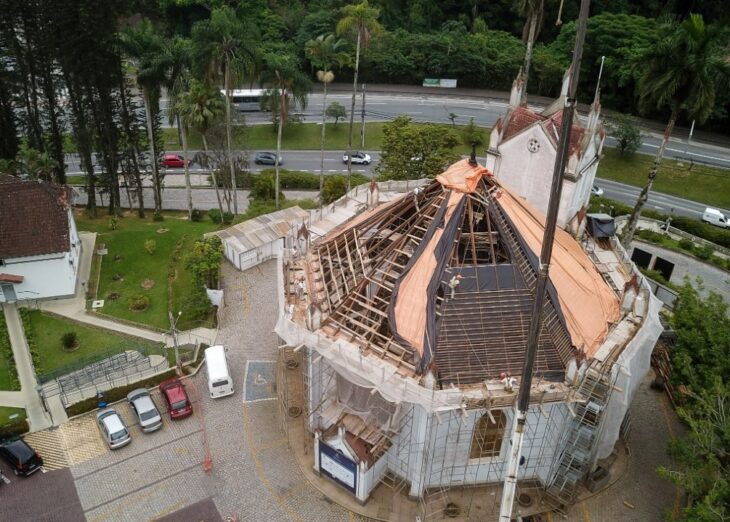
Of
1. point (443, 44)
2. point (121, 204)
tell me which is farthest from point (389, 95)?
point (121, 204)

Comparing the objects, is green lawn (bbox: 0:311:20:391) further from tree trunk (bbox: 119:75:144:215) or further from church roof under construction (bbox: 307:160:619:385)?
tree trunk (bbox: 119:75:144:215)

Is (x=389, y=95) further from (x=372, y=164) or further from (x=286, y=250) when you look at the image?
(x=286, y=250)

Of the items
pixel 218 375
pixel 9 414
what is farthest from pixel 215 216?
pixel 9 414

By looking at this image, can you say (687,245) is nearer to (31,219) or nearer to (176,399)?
(176,399)

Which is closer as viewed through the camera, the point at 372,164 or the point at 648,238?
the point at 648,238

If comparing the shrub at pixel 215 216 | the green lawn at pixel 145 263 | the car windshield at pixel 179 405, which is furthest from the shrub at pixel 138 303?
the shrub at pixel 215 216

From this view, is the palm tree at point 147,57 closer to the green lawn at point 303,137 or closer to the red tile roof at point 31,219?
the red tile roof at point 31,219
